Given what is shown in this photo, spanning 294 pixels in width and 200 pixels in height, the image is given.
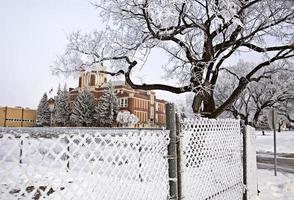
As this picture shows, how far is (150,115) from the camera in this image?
8788 centimetres

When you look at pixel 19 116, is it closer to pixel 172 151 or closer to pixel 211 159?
→ pixel 211 159

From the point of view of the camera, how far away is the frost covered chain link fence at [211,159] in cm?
400

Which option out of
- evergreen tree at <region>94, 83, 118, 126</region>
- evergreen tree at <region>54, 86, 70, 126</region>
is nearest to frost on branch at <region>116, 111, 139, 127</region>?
evergreen tree at <region>94, 83, 118, 126</region>

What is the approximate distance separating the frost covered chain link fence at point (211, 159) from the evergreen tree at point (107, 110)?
56.0m

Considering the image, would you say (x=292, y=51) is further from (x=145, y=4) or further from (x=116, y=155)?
(x=116, y=155)

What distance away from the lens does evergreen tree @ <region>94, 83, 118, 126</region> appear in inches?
2411

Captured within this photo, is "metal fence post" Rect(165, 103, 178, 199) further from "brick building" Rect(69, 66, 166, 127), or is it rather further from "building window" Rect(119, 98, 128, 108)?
"building window" Rect(119, 98, 128, 108)

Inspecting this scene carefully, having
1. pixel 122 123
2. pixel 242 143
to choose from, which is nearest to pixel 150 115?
pixel 122 123

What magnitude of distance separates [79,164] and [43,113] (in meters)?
69.9

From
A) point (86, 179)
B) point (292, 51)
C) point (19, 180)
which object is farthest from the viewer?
point (292, 51)

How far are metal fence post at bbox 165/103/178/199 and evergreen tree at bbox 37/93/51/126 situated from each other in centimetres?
6723

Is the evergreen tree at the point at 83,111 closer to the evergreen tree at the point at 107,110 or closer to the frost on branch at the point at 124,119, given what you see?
the evergreen tree at the point at 107,110

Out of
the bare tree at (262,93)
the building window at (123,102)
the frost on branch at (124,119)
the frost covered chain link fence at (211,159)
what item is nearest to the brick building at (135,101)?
the building window at (123,102)

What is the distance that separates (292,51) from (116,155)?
14627mm
